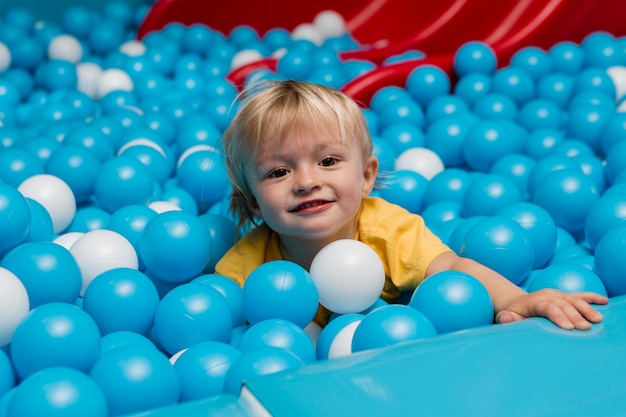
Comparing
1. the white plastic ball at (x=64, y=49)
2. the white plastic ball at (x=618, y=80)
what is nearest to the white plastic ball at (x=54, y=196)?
the white plastic ball at (x=64, y=49)

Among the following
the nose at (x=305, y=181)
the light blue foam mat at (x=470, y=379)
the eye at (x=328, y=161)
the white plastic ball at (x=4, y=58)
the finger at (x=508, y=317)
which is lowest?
the finger at (x=508, y=317)

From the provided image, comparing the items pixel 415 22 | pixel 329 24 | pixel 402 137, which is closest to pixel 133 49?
pixel 329 24

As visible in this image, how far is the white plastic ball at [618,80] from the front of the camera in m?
2.56

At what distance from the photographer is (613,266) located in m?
1.46

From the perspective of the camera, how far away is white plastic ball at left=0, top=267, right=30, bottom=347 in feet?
4.31

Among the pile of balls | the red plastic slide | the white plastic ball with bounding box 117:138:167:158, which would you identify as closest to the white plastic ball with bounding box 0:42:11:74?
the pile of balls

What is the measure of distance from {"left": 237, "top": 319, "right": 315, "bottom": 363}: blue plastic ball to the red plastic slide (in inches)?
58.8

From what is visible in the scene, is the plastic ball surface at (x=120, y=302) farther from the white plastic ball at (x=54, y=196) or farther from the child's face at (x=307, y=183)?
the white plastic ball at (x=54, y=196)

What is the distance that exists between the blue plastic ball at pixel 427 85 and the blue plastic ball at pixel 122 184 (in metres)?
1.04

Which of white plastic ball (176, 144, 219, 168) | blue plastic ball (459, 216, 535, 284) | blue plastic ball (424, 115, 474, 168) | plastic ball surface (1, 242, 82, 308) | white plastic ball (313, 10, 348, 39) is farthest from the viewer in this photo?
white plastic ball (313, 10, 348, 39)

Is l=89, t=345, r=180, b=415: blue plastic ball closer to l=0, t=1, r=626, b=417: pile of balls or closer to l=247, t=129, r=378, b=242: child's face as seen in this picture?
l=0, t=1, r=626, b=417: pile of balls

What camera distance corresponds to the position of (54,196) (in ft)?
5.93

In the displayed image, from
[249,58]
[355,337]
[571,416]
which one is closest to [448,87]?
[249,58]

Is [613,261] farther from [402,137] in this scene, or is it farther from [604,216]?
[402,137]
